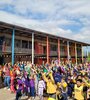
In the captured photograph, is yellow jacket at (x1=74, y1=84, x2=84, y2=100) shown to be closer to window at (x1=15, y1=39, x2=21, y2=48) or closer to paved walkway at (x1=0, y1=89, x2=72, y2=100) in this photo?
paved walkway at (x1=0, y1=89, x2=72, y2=100)

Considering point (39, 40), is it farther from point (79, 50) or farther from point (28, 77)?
point (28, 77)

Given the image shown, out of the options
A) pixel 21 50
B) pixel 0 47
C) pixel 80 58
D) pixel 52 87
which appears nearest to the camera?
pixel 52 87

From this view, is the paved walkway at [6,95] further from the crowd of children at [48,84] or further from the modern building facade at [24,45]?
the modern building facade at [24,45]

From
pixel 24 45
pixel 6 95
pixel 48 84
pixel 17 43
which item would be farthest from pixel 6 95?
pixel 24 45

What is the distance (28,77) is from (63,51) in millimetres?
34825

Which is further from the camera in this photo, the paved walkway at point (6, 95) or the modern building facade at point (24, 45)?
the modern building facade at point (24, 45)

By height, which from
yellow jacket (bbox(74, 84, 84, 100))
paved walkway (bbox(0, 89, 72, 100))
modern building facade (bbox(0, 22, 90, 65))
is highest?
modern building facade (bbox(0, 22, 90, 65))

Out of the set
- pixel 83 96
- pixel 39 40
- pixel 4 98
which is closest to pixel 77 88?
pixel 83 96

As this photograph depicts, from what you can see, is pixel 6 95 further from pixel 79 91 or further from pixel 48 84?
pixel 79 91

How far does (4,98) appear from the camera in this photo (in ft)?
47.5

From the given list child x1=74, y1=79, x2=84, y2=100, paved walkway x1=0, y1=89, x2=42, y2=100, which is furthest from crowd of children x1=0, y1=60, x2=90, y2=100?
paved walkway x1=0, y1=89, x2=42, y2=100

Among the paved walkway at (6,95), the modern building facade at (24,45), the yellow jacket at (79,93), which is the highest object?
the modern building facade at (24,45)

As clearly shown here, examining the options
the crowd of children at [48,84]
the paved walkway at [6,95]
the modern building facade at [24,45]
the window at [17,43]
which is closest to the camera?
the crowd of children at [48,84]

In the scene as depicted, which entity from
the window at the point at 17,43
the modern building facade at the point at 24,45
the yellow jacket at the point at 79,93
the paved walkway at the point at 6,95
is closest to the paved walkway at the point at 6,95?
the paved walkway at the point at 6,95
